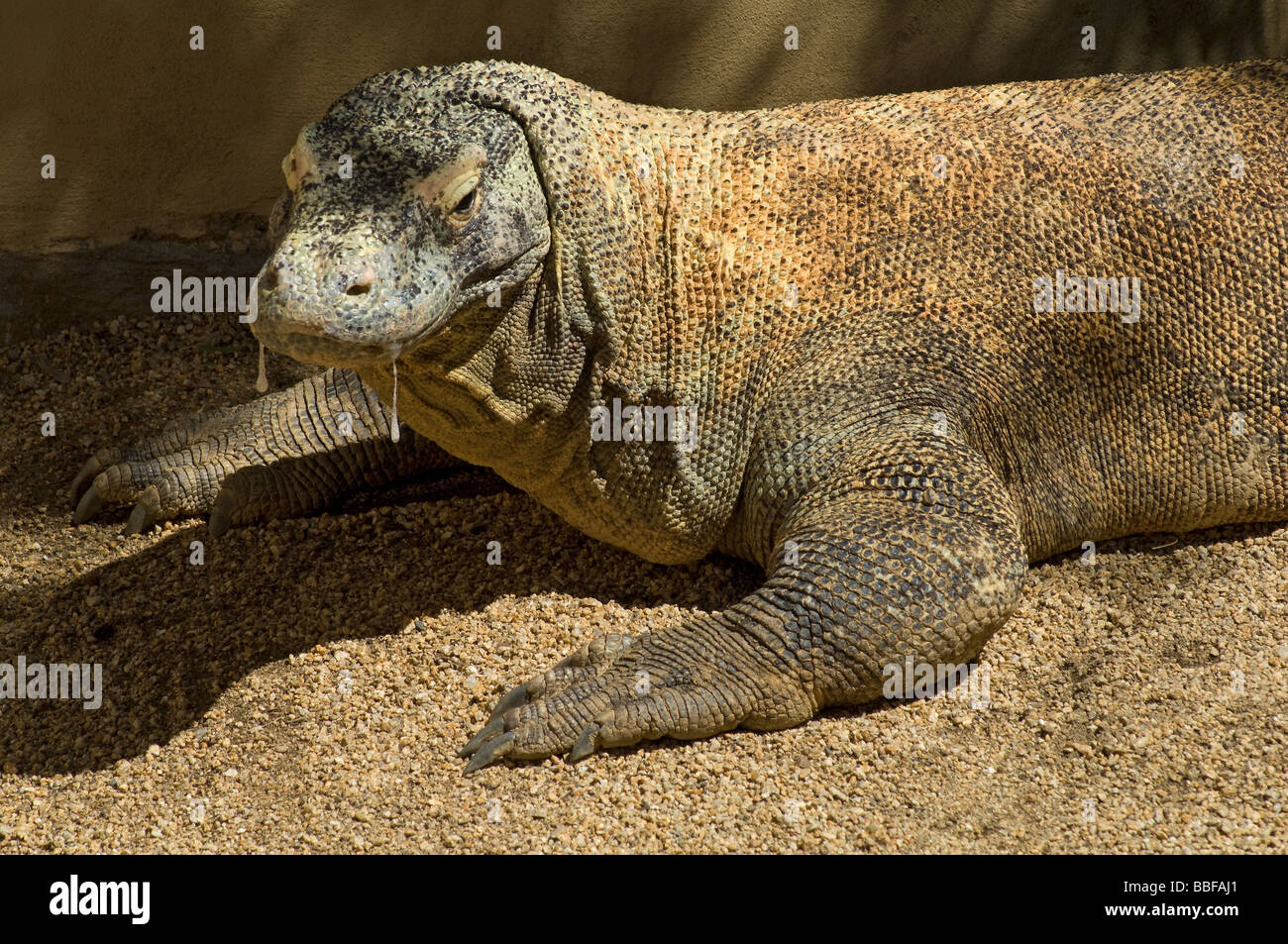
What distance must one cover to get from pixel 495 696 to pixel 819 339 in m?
1.77

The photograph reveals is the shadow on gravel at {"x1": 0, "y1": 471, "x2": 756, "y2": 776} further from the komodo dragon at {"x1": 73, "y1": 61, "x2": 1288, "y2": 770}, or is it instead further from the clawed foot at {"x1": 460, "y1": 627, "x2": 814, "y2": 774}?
the clawed foot at {"x1": 460, "y1": 627, "x2": 814, "y2": 774}

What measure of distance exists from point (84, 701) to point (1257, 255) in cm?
476

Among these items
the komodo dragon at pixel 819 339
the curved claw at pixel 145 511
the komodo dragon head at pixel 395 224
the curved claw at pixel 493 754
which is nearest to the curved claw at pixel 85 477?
the komodo dragon at pixel 819 339

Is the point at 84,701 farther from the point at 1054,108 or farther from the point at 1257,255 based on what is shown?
the point at 1257,255

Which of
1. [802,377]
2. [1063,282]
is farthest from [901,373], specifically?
[1063,282]

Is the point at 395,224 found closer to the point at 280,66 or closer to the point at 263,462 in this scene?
the point at 263,462

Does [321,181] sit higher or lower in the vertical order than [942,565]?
higher

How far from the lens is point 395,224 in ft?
13.2

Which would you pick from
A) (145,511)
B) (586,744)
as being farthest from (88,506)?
(586,744)

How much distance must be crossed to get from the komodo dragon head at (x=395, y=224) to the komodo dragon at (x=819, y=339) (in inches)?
0.5

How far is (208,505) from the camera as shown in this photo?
5.88 meters

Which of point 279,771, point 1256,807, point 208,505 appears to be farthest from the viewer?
point 208,505

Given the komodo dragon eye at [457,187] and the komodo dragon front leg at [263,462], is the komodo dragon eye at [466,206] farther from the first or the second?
the komodo dragon front leg at [263,462]

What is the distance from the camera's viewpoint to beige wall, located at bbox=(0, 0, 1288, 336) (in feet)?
20.3
